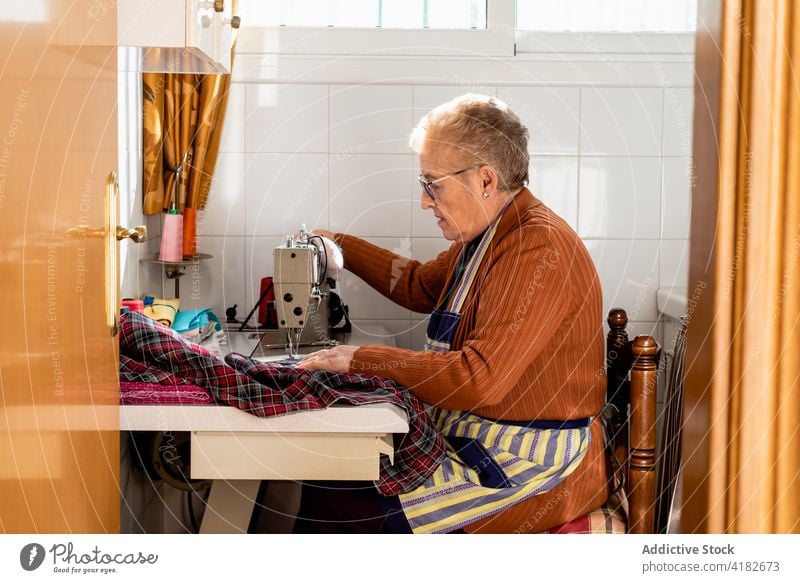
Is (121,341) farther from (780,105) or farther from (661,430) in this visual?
(661,430)

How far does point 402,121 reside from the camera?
244 cm

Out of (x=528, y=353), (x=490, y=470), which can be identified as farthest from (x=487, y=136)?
(x=490, y=470)

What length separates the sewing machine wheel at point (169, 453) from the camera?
6.66 feet

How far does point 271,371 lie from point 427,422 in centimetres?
28

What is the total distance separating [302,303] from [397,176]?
83cm

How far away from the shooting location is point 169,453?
203 cm

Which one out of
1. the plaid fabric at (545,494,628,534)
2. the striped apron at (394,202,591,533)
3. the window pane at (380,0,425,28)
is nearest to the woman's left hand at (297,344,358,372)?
the striped apron at (394,202,591,533)

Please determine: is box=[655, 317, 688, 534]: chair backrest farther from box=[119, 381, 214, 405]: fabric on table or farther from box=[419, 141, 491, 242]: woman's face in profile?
box=[119, 381, 214, 405]: fabric on table

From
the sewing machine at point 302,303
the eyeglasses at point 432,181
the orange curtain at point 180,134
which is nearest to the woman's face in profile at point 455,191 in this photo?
the eyeglasses at point 432,181

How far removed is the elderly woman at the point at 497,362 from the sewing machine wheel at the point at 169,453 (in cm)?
42

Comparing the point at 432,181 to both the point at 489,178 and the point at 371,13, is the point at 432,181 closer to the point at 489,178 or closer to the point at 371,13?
the point at 489,178

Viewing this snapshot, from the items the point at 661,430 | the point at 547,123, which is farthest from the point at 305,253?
the point at 661,430

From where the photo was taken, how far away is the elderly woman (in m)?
1.54

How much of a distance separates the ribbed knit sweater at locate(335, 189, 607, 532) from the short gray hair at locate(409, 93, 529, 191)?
2.5 inches
